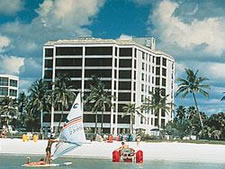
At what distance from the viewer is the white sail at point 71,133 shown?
1769 inches

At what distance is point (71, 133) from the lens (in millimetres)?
44938

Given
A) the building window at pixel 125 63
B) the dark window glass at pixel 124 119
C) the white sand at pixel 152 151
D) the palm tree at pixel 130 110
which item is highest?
the building window at pixel 125 63

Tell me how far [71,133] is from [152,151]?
27203 millimetres

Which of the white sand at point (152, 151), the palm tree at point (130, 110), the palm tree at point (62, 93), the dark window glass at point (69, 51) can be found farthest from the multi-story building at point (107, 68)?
the white sand at point (152, 151)

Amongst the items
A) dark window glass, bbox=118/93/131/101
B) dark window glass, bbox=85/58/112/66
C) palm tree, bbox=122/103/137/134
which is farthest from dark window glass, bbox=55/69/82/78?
palm tree, bbox=122/103/137/134

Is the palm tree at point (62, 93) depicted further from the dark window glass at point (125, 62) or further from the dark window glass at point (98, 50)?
the dark window glass at point (125, 62)

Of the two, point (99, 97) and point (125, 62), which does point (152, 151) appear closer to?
point (99, 97)

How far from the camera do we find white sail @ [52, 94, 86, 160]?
44.9 metres

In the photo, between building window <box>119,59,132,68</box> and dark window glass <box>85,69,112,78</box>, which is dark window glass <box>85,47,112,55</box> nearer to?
building window <box>119,59,132,68</box>

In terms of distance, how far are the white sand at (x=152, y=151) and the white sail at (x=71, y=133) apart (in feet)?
71.5

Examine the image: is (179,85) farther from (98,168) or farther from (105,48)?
(98,168)

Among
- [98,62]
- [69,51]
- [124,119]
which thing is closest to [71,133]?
[98,62]

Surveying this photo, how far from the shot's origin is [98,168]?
160 feet

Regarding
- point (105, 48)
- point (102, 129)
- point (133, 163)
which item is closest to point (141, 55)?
point (105, 48)
